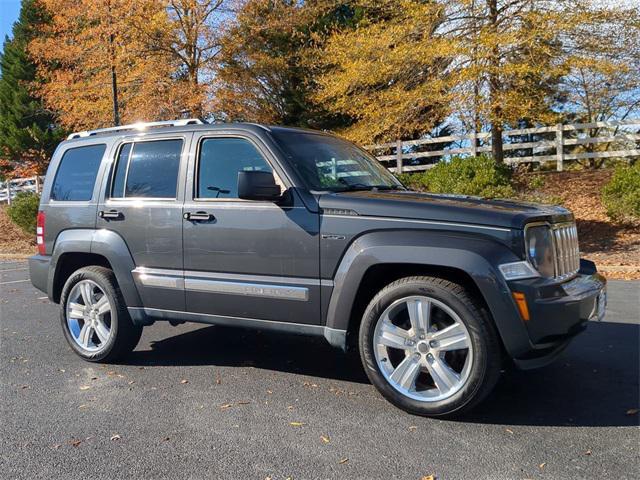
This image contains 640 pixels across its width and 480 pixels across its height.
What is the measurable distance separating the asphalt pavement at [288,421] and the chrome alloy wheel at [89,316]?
0.71 ft

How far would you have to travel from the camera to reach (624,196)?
40.2 feet

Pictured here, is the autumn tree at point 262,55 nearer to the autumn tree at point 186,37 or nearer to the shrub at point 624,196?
the autumn tree at point 186,37

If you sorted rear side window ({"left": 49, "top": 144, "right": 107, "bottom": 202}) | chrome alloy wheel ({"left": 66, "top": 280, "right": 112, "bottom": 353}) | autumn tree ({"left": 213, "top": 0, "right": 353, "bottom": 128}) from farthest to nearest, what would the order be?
autumn tree ({"left": 213, "top": 0, "right": 353, "bottom": 128}) → rear side window ({"left": 49, "top": 144, "right": 107, "bottom": 202}) → chrome alloy wheel ({"left": 66, "top": 280, "right": 112, "bottom": 353})

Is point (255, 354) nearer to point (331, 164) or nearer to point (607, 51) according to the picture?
point (331, 164)

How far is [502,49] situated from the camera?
42.7ft

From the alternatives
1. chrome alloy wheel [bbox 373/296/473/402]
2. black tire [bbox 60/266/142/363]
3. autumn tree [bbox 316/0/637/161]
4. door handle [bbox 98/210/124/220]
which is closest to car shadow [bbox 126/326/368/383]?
black tire [bbox 60/266/142/363]

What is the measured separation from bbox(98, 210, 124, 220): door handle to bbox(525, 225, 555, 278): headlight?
3.20 metres

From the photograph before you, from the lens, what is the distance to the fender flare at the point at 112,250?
4.77m

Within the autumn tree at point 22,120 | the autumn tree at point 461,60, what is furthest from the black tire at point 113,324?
the autumn tree at point 22,120

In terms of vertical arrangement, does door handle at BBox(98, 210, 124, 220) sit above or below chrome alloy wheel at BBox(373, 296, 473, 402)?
above

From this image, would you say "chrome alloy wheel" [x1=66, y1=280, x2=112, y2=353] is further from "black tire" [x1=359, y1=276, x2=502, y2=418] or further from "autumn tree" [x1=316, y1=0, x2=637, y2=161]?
"autumn tree" [x1=316, y1=0, x2=637, y2=161]

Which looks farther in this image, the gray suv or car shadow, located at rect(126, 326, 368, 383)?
car shadow, located at rect(126, 326, 368, 383)

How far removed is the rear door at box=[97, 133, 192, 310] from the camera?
454 cm

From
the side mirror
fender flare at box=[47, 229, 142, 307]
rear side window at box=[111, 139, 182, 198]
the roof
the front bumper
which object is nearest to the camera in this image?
the front bumper
